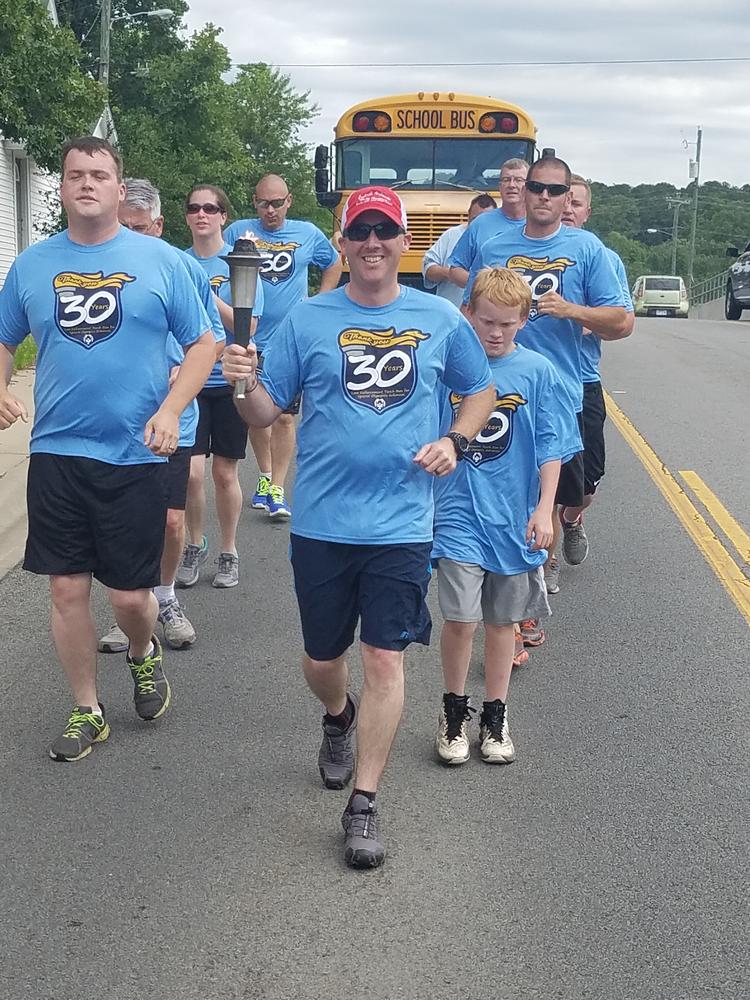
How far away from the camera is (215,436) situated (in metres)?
7.35

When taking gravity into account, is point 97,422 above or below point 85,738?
above

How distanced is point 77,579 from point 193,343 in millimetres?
928

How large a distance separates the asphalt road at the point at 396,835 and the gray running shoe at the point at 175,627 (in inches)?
3.9

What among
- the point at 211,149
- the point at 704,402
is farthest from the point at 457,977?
the point at 211,149

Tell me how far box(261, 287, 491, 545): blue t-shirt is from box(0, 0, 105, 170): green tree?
14.4 meters

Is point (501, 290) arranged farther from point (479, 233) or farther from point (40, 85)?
point (40, 85)

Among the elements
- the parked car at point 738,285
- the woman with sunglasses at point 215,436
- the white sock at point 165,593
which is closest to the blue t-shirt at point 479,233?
the woman with sunglasses at point 215,436

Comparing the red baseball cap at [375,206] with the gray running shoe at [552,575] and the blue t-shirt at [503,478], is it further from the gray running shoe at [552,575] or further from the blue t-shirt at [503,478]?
the gray running shoe at [552,575]

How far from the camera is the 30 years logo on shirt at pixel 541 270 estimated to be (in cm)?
603

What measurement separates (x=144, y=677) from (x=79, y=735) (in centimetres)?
42

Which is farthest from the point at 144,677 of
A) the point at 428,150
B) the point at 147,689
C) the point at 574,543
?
the point at 428,150

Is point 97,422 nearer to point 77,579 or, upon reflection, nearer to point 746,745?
point 77,579

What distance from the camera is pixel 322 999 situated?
3.26 m

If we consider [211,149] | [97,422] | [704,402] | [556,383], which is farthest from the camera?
[211,149]
